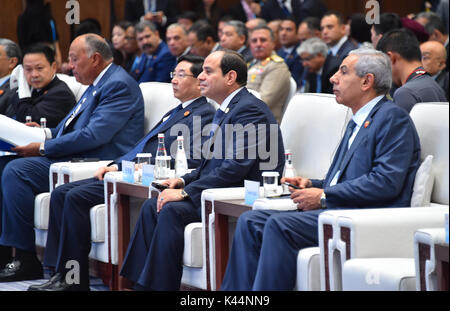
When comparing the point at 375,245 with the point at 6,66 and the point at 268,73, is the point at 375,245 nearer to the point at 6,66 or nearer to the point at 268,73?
the point at 268,73

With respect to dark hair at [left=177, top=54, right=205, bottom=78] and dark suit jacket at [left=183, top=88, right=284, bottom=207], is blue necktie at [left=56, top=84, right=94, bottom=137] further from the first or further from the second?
dark suit jacket at [left=183, top=88, right=284, bottom=207]

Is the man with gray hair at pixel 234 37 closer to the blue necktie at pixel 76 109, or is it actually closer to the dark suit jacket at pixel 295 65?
the dark suit jacket at pixel 295 65

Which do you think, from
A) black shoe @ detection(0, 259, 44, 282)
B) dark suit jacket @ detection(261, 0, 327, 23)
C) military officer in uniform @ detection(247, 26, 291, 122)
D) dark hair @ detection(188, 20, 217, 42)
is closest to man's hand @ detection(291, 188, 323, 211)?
black shoe @ detection(0, 259, 44, 282)

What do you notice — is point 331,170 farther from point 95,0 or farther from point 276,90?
point 95,0

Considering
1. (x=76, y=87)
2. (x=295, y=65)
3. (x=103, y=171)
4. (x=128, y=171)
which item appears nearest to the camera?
(x=128, y=171)

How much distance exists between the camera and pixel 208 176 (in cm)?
381

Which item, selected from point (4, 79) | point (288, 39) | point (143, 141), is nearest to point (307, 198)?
point (143, 141)

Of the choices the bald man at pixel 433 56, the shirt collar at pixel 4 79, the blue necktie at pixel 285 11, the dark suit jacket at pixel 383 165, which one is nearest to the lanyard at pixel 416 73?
the dark suit jacket at pixel 383 165

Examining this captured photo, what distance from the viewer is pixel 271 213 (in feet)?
10.9

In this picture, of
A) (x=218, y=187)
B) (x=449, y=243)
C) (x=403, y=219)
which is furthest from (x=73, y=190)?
(x=449, y=243)

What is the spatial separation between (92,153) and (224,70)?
4.25ft

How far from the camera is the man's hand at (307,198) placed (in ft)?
10.8

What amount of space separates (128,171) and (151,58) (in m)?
3.64

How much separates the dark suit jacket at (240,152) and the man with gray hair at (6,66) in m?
2.30
